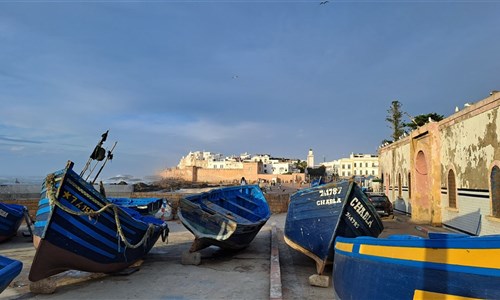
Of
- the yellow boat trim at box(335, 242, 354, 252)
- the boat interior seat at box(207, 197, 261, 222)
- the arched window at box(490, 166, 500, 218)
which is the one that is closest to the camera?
the yellow boat trim at box(335, 242, 354, 252)

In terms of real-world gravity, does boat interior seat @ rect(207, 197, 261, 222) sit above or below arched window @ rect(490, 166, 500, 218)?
below

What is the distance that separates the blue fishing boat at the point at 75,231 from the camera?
600 cm

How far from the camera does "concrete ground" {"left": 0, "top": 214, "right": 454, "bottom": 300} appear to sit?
609 centimetres

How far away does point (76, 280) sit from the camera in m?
7.00

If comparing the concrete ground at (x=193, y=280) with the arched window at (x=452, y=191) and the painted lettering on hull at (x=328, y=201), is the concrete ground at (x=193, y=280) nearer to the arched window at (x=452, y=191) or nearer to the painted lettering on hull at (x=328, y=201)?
the painted lettering on hull at (x=328, y=201)

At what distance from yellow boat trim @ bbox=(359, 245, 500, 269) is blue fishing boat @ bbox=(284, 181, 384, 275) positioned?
335 centimetres

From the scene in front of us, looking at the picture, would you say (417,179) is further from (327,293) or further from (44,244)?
(44,244)

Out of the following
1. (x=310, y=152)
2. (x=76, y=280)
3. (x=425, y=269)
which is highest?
(x=310, y=152)

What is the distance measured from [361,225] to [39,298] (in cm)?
584

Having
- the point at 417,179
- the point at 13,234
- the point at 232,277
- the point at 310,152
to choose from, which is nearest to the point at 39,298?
the point at 232,277

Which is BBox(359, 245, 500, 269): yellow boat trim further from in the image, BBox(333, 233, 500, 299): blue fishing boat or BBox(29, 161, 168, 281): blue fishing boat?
BBox(29, 161, 168, 281): blue fishing boat

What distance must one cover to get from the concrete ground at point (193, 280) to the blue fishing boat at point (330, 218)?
0.66 m

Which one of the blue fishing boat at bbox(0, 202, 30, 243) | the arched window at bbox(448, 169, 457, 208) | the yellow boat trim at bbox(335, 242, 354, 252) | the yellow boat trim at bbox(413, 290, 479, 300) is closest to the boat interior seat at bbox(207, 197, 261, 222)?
the yellow boat trim at bbox(335, 242, 354, 252)

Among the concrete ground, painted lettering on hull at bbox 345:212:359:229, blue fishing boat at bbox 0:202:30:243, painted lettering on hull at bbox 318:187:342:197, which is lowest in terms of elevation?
the concrete ground
